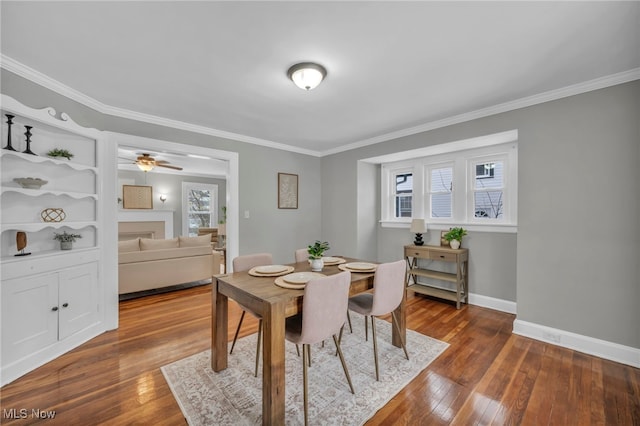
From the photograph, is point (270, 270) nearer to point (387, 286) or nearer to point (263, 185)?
point (387, 286)

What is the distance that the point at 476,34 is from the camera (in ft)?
5.77

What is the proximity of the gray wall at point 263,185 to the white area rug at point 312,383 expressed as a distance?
6.45ft

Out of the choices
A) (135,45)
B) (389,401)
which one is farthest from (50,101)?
(389,401)

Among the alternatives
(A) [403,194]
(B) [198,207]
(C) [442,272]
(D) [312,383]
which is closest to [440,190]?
(A) [403,194]

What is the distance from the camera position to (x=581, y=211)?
247 centimetres

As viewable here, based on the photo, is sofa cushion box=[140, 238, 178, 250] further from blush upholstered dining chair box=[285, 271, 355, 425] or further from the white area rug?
blush upholstered dining chair box=[285, 271, 355, 425]

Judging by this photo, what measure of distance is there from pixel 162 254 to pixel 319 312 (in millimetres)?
3438

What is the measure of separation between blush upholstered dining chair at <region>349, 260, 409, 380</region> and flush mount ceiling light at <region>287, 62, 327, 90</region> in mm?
1572

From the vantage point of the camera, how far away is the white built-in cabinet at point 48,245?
Result: 207 centimetres

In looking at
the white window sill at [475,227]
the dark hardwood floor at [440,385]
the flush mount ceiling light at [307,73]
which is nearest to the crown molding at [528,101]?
the white window sill at [475,227]

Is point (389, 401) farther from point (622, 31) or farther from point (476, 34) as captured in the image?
point (622, 31)

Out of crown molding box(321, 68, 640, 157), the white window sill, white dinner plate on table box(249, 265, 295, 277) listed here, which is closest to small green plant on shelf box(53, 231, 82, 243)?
white dinner plate on table box(249, 265, 295, 277)

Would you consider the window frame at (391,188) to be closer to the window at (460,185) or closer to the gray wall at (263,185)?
the window at (460,185)

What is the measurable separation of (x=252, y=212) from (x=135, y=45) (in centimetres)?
263
